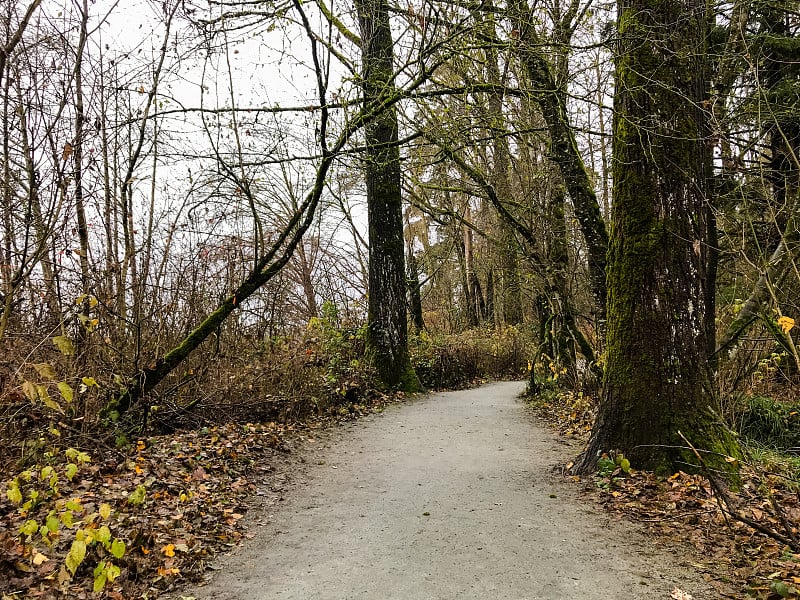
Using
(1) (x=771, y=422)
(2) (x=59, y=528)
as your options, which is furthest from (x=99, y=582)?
(1) (x=771, y=422)

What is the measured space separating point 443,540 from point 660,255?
323cm

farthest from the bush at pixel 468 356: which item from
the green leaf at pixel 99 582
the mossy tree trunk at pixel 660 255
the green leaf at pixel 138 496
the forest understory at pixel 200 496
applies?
the green leaf at pixel 99 582

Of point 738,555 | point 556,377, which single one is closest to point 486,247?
point 556,377

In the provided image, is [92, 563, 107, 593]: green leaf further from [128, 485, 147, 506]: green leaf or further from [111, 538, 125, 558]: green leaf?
[128, 485, 147, 506]: green leaf

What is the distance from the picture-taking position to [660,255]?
17.1ft

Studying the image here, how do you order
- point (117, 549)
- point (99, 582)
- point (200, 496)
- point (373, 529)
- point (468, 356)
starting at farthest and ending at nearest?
1. point (468, 356)
2. point (200, 496)
3. point (373, 529)
4. point (117, 549)
5. point (99, 582)

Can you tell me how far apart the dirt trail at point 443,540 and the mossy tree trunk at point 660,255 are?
0.97 metres

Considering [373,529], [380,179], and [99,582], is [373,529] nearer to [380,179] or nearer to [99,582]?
[99,582]

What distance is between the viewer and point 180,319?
7309 millimetres

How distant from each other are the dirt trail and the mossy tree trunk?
3.20 ft

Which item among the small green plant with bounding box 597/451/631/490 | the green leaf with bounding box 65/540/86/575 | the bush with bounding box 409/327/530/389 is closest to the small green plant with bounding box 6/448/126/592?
the green leaf with bounding box 65/540/86/575

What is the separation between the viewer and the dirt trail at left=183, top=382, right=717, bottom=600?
11.7ft

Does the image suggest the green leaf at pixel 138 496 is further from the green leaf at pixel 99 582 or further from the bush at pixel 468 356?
the bush at pixel 468 356

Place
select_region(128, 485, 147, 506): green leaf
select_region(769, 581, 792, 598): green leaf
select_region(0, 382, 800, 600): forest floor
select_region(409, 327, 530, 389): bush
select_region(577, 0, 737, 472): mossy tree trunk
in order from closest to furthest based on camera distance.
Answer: select_region(769, 581, 792, 598): green leaf < select_region(0, 382, 800, 600): forest floor < select_region(128, 485, 147, 506): green leaf < select_region(577, 0, 737, 472): mossy tree trunk < select_region(409, 327, 530, 389): bush
